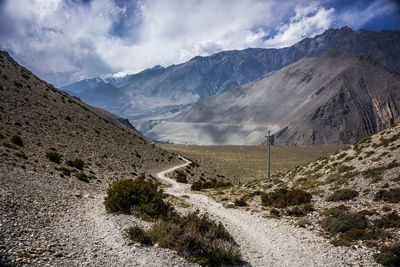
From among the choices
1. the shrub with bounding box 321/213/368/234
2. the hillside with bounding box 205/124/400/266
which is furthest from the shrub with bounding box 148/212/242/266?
the shrub with bounding box 321/213/368/234

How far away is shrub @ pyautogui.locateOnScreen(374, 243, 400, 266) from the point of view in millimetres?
6896

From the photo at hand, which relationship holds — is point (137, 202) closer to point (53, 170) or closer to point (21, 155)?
point (53, 170)

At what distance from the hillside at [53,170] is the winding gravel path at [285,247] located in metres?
3.43

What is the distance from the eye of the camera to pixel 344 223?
32.4 feet

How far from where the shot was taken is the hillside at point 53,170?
6.45m

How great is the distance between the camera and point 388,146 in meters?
18.4

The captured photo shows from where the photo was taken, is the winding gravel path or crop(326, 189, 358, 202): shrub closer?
the winding gravel path

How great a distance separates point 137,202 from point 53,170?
388 inches

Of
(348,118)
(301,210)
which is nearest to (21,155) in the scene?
(301,210)

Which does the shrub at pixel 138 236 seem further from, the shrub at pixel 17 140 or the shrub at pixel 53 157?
the shrub at pixel 17 140

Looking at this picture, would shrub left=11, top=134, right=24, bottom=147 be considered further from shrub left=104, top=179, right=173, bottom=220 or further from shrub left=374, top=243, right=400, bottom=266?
shrub left=374, top=243, right=400, bottom=266

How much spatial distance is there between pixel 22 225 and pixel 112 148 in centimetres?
2724

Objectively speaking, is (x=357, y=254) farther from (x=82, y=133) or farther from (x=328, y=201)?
(x=82, y=133)

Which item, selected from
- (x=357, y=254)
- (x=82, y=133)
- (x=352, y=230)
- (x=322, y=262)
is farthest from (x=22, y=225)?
(x=82, y=133)
